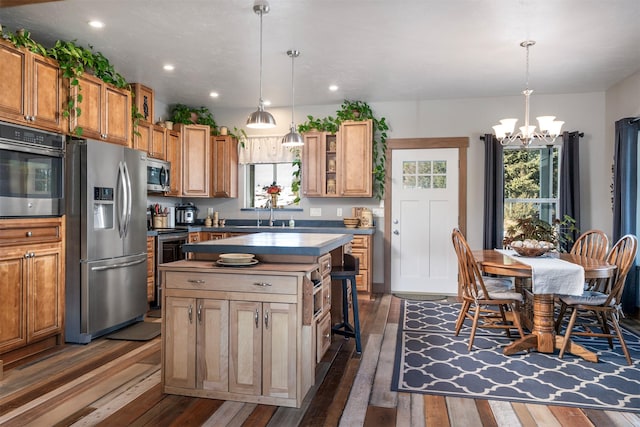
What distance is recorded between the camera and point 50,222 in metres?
3.48

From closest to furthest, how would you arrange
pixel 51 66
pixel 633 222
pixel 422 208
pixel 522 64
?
pixel 51 66
pixel 522 64
pixel 633 222
pixel 422 208

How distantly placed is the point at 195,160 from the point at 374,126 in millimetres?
2447

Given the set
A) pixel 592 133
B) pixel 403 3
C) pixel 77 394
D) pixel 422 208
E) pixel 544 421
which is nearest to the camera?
pixel 544 421

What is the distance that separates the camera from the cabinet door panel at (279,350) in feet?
7.97

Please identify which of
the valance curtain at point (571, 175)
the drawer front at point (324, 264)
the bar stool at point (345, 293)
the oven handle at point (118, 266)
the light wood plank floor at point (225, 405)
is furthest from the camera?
the valance curtain at point (571, 175)

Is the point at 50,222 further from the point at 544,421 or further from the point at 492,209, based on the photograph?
the point at 492,209

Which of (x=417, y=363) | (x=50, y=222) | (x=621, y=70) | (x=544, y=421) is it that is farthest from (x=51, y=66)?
(x=621, y=70)

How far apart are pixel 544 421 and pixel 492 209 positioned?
349 cm

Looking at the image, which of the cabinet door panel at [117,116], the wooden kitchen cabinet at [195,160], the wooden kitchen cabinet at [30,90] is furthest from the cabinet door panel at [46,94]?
the wooden kitchen cabinet at [195,160]

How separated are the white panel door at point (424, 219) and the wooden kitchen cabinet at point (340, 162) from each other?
1.62ft

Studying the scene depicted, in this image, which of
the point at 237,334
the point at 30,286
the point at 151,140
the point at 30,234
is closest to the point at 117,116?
the point at 151,140

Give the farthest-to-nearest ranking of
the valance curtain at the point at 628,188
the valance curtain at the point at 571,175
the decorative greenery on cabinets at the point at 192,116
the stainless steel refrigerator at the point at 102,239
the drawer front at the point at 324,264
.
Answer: the decorative greenery on cabinets at the point at 192,116 → the valance curtain at the point at 571,175 → the valance curtain at the point at 628,188 → the stainless steel refrigerator at the point at 102,239 → the drawer front at the point at 324,264

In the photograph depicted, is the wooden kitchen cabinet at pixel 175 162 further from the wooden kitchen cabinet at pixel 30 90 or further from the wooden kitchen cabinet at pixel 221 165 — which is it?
the wooden kitchen cabinet at pixel 30 90

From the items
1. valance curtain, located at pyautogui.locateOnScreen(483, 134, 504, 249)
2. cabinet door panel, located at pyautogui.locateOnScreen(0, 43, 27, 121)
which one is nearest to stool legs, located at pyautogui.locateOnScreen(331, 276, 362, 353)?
valance curtain, located at pyautogui.locateOnScreen(483, 134, 504, 249)
